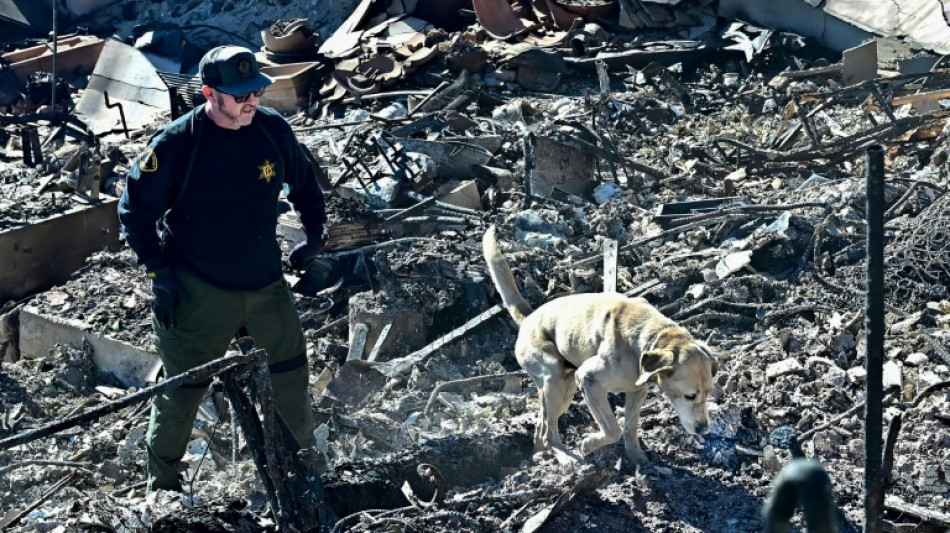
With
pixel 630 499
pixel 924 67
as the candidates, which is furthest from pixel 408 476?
pixel 924 67

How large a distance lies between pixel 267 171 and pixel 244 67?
513mm

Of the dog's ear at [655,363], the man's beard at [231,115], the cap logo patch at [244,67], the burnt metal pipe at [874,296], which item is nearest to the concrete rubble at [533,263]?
the dog's ear at [655,363]

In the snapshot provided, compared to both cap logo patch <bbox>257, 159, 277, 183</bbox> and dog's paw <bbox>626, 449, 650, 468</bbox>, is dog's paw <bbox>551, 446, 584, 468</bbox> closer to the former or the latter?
dog's paw <bbox>626, 449, 650, 468</bbox>

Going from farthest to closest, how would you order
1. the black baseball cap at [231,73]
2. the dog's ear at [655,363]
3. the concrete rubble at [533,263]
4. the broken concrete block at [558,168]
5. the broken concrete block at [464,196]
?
the broken concrete block at [558,168]
the broken concrete block at [464,196]
the concrete rubble at [533,263]
the dog's ear at [655,363]
the black baseball cap at [231,73]

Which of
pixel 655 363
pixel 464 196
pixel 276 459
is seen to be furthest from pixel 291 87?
pixel 276 459

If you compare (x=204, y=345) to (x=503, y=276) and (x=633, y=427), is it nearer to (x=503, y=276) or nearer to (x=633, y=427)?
(x=503, y=276)

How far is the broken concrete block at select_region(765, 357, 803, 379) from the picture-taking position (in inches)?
268

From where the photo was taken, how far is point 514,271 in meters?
8.85

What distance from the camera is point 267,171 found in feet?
18.2

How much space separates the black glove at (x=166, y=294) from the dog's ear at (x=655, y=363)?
2.11 metres

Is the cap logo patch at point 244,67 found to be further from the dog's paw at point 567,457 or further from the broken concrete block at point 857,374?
the broken concrete block at point 857,374

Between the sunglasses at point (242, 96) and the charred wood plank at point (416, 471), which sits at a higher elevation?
the sunglasses at point (242, 96)

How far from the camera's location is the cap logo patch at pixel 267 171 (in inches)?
217

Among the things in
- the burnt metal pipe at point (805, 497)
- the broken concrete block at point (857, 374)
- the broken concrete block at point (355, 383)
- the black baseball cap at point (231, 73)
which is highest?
the black baseball cap at point (231, 73)
